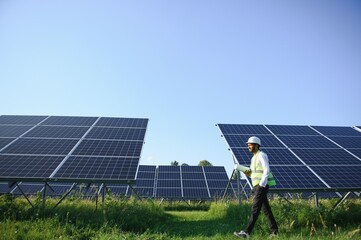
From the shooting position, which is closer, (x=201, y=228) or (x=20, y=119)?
(x=201, y=228)

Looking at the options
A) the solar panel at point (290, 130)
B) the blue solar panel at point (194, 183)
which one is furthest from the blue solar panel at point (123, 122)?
the solar panel at point (290, 130)

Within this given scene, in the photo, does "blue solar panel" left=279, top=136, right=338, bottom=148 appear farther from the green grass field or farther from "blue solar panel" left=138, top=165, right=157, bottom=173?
"blue solar panel" left=138, top=165, right=157, bottom=173

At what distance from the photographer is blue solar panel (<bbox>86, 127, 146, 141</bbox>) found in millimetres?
12586

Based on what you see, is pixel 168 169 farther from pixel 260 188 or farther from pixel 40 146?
pixel 260 188

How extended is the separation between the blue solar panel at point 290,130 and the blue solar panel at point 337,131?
735 millimetres

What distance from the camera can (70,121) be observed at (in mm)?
15180

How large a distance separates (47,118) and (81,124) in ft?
8.98

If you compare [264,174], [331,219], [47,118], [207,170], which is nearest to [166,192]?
[207,170]

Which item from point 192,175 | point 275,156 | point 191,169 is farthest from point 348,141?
point 191,169

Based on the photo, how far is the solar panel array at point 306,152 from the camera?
9.91m

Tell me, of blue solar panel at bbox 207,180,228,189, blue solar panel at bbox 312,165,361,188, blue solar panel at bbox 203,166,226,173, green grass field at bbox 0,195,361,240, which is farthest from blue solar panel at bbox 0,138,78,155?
blue solar panel at bbox 203,166,226,173

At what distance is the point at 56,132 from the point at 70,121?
2.27m

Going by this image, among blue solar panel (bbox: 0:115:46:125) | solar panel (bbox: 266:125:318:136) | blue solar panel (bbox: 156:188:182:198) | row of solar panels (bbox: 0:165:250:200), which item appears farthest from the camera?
blue solar panel (bbox: 156:188:182:198)

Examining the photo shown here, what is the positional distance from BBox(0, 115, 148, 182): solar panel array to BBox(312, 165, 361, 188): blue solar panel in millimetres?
7449
